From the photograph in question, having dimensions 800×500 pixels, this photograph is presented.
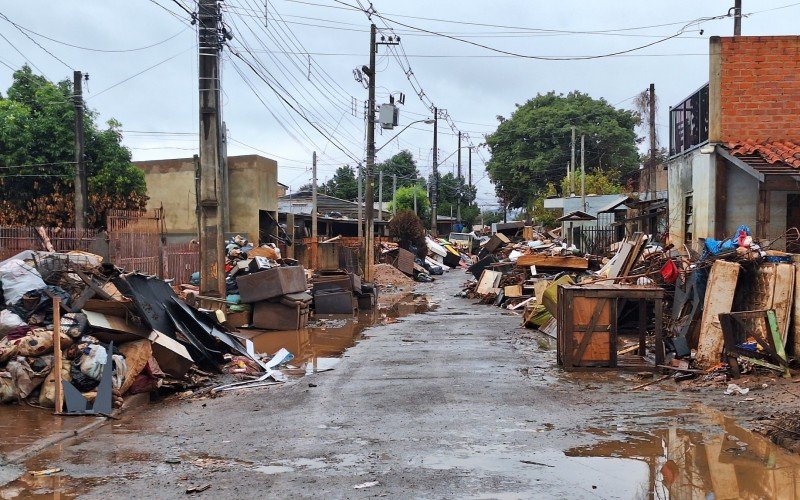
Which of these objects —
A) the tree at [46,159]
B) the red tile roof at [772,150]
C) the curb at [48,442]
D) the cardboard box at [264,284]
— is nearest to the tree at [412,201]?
the tree at [46,159]

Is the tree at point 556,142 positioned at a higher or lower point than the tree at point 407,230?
higher

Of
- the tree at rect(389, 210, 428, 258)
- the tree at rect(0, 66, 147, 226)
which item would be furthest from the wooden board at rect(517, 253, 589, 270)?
the tree at rect(389, 210, 428, 258)

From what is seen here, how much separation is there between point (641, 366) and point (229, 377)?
683 cm

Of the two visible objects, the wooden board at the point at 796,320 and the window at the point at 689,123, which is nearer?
the wooden board at the point at 796,320

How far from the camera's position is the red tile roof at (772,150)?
14.9 m

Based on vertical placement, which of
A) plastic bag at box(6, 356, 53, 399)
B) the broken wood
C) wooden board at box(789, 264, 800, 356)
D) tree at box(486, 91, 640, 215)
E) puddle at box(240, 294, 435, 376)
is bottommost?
puddle at box(240, 294, 435, 376)

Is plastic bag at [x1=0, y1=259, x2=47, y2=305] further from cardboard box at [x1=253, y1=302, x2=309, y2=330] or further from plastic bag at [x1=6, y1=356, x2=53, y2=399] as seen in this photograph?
cardboard box at [x1=253, y1=302, x2=309, y2=330]

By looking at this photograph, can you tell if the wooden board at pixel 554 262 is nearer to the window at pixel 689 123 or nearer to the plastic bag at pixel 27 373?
the window at pixel 689 123

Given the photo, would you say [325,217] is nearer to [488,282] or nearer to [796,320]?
[488,282]

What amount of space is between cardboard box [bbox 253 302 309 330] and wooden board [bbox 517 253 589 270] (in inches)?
426

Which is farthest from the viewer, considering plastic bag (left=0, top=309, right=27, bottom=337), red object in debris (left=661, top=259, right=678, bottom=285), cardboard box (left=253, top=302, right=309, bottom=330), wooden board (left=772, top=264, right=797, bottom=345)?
cardboard box (left=253, top=302, right=309, bottom=330)

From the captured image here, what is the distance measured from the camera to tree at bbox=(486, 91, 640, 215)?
198 feet

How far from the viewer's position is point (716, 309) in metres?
11.7

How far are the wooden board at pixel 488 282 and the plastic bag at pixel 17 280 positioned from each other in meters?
20.4
